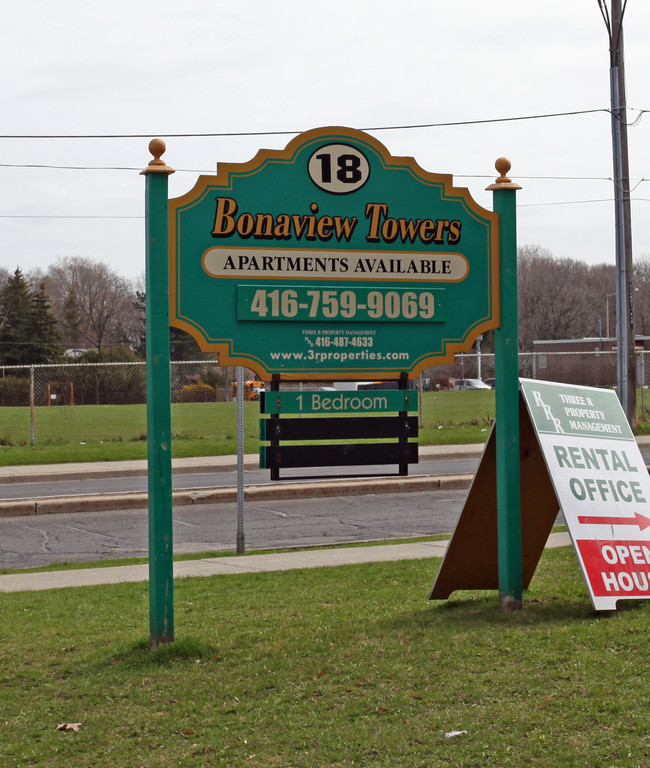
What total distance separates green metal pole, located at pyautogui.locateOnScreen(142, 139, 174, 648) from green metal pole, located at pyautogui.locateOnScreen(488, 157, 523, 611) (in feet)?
7.09

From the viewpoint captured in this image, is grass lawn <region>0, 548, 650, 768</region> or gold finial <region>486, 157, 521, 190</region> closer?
grass lawn <region>0, 548, 650, 768</region>

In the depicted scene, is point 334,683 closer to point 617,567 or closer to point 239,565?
point 617,567

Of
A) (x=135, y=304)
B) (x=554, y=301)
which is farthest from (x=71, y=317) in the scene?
(x=554, y=301)

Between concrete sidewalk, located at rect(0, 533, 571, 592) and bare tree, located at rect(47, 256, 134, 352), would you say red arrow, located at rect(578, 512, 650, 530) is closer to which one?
concrete sidewalk, located at rect(0, 533, 571, 592)

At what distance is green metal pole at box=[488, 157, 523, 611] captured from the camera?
6.29 m

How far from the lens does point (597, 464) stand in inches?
261

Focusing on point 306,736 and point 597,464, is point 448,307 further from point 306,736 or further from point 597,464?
point 306,736

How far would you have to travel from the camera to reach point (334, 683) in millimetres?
4953

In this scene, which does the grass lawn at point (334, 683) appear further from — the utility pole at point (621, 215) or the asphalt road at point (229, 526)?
the utility pole at point (621, 215)

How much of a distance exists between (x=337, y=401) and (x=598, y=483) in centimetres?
183

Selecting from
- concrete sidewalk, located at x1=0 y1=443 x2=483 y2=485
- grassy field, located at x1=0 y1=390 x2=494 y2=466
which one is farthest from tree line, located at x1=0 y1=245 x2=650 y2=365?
concrete sidewalk, located at x1=0 y1=443 x2=483 y2=485

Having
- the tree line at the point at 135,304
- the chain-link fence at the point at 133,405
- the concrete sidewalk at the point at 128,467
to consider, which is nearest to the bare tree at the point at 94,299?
the tree line at the point at 135,304

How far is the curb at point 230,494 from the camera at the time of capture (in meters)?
13.4

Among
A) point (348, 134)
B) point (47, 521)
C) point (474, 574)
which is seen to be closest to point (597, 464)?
point (474, 574)
